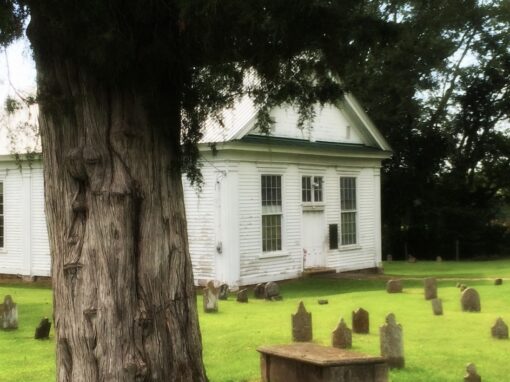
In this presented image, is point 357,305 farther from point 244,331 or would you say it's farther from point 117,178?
point 117,178

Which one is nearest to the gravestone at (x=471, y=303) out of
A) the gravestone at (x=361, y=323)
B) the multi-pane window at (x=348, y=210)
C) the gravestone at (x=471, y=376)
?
the gravestone at (x=361, y=323)

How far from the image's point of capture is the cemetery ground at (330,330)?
9273 millimetres

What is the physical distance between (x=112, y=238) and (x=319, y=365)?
2.37 m

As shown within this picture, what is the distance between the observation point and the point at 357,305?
15906 mm

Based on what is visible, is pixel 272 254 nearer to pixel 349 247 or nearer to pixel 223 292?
pixel 223 292

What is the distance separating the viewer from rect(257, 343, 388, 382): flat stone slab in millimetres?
7215

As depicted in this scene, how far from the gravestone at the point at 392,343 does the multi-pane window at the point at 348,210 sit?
1526cm

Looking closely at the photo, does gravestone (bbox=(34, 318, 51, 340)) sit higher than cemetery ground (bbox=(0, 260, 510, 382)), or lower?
higher

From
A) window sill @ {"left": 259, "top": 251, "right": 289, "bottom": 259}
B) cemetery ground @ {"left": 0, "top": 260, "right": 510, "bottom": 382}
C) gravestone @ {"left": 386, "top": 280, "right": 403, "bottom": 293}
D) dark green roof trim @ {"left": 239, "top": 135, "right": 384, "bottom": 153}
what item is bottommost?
cemetery ground @ {"left": 0, "top": 260, "right": 510, "bottom": 382}

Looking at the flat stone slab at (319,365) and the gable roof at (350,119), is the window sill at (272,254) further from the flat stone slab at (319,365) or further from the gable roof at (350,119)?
the flat stone slab at (319,365)

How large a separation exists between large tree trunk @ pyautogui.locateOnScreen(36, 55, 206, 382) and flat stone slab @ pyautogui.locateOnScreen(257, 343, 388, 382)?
1.20m

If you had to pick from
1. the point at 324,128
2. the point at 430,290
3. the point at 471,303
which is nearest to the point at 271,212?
the point at 324,128

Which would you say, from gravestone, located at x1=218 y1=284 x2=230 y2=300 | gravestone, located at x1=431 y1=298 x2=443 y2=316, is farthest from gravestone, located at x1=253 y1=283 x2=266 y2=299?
gravestone, located at x1=431 y1=298 x2=443 y2=316

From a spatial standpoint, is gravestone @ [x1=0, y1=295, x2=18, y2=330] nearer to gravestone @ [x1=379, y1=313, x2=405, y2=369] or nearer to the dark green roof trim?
gravestone @ [x1=379, y1=313, x2=405, y2=369]
